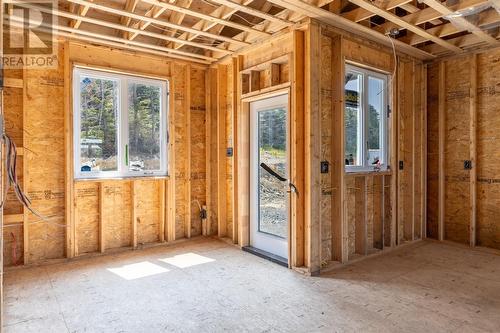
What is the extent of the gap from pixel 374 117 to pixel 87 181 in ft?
13.8

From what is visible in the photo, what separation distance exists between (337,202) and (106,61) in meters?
3.79

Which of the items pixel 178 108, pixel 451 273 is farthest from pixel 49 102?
pixel 451 273

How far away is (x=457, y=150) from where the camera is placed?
16.9ft

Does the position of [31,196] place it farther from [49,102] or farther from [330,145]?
[330,145]

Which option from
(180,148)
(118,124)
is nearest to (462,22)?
(180,148)

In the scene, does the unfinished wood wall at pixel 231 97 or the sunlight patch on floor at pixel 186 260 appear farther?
the unfinished wood wall at pixel 231 97

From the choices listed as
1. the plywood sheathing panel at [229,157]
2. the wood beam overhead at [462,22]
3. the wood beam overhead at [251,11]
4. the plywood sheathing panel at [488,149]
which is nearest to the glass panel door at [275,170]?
the plywood sheathing panel at [229,157]

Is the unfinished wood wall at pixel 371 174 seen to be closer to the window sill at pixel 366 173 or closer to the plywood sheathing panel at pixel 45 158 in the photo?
the window sill at pixel 366 173

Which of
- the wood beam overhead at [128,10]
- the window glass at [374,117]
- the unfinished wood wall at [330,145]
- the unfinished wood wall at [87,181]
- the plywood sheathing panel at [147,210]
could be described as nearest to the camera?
the wood beam overhead at [128,10]

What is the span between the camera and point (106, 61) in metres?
4.63

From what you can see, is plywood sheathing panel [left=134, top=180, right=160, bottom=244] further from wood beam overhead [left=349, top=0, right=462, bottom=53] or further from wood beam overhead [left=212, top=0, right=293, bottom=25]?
wood beam overhead [left=349, top=0, right=462, bottom=53]

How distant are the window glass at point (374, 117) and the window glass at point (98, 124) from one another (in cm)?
372

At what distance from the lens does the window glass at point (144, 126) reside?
4879 mm

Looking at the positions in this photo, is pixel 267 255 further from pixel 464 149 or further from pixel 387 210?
pixel 464 149
